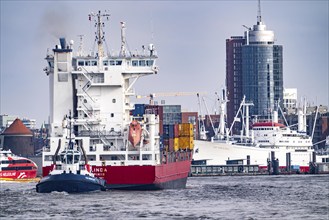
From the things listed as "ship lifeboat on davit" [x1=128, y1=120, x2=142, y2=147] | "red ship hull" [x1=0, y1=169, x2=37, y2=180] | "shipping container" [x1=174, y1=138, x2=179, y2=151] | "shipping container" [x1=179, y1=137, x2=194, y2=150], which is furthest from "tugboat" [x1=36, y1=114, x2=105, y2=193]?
"red ship hull" [x1=0, y1=169, x2=37, y2=180]

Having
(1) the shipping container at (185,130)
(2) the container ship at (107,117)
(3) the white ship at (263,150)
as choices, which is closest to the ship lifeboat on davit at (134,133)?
(2) the container ship at (107,117)

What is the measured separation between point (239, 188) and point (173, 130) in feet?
52.6

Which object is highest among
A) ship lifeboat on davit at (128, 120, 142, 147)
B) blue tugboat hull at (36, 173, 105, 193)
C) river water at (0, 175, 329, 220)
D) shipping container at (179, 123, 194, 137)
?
shipping container at (179, 123, 194, 137)

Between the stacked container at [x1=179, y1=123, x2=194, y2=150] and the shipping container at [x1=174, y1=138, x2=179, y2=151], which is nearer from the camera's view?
the shipping container at [x1=174, y1=138, x2=179, y2=151]

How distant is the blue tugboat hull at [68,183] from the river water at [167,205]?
0.70m

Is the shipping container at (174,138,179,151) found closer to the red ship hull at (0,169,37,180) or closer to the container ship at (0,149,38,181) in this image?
the container ship at (0,149,38,181)

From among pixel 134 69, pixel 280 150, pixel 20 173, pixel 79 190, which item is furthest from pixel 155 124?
pixel 280 150

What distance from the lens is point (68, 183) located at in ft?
280

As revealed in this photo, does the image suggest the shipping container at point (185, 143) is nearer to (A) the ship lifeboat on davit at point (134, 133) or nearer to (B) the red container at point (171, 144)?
(B) the red container at point (171, 144)

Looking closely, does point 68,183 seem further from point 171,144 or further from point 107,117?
point 171,144

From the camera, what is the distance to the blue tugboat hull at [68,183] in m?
85.2

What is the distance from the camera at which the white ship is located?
181m

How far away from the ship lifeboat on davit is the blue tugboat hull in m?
6.03

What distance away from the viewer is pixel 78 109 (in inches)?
3713
